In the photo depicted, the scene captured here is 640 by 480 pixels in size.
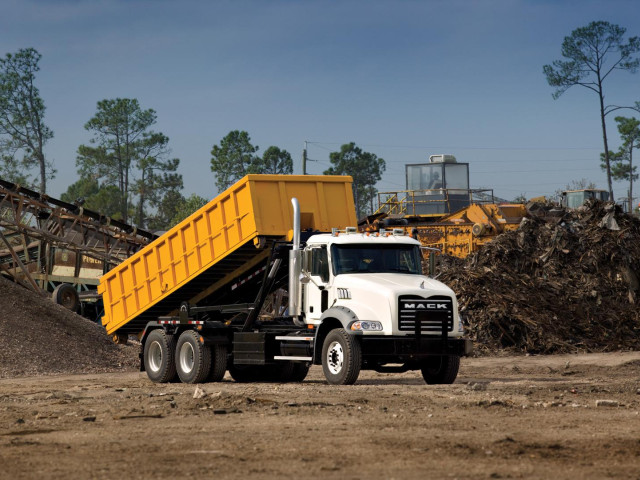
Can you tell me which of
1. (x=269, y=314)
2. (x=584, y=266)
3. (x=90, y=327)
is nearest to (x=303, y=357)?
(x=269, y=314)

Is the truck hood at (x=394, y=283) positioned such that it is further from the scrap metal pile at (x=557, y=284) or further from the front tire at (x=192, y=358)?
the scrap metal pile at (x=557, y=284)

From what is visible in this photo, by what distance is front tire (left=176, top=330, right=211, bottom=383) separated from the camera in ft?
62.6

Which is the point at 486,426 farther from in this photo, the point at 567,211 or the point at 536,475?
the point at 567,211

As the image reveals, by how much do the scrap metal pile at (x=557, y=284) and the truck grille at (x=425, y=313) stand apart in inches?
371

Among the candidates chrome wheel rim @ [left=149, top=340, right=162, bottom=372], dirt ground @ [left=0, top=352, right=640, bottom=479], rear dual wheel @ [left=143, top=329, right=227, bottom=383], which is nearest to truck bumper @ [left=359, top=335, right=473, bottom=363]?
dirt ground @ [left=0, top=352, right=640, bottom=479]

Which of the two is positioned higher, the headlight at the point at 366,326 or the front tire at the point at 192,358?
the headlight at the point at 366,326

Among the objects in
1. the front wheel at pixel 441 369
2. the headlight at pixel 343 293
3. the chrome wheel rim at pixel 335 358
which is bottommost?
the front wheel at pixel 441 369

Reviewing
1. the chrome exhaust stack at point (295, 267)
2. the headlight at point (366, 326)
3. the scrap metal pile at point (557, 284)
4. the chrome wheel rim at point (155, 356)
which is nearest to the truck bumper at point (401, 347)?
the headlight at point (366, 326)

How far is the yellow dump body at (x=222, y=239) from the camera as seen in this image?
60.2 feet

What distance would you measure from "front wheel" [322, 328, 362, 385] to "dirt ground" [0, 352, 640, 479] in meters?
0.35

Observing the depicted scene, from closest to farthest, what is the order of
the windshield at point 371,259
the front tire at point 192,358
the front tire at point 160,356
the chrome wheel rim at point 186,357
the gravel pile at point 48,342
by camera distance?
the windshield at point 371,259
the front tire at point 192,358
the chrome wheel rim at point 186,357
the front tire at point 160,356
the gravel pile at point 48,342

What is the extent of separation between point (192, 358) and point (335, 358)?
342 centimetres

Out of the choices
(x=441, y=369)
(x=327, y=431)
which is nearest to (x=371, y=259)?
(x=441, y=369)

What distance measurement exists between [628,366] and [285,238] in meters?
9.45
